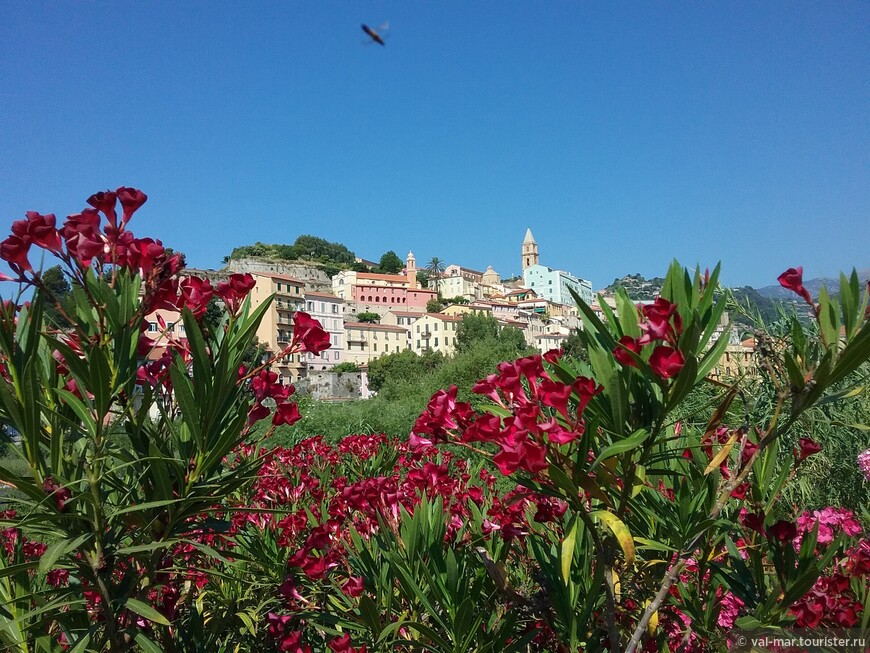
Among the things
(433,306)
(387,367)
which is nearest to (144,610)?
(387,367)

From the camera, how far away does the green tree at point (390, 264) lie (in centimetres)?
9169

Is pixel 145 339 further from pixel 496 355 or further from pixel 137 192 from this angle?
pixel 496 355

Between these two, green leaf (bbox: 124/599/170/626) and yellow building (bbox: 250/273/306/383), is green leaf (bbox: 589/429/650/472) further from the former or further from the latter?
yellow building (bbox: 250/273/306/383)

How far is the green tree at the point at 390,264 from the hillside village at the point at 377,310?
4.80 feet

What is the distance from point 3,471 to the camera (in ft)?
4.14

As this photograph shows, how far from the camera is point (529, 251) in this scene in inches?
4488

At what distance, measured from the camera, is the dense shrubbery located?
1.24 metres

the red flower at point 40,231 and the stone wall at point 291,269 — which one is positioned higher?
the stone wall at point 291,269

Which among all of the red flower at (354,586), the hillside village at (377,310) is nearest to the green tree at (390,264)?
the hillside village at (377,310)

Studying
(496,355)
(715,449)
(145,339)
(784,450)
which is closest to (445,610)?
(715,449)

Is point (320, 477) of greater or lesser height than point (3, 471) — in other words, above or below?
below

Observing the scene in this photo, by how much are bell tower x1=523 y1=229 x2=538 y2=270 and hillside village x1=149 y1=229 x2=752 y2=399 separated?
14829mm

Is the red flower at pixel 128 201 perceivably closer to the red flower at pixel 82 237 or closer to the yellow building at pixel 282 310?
the red flower at pixel 82 237

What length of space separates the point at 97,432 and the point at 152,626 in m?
0.90
